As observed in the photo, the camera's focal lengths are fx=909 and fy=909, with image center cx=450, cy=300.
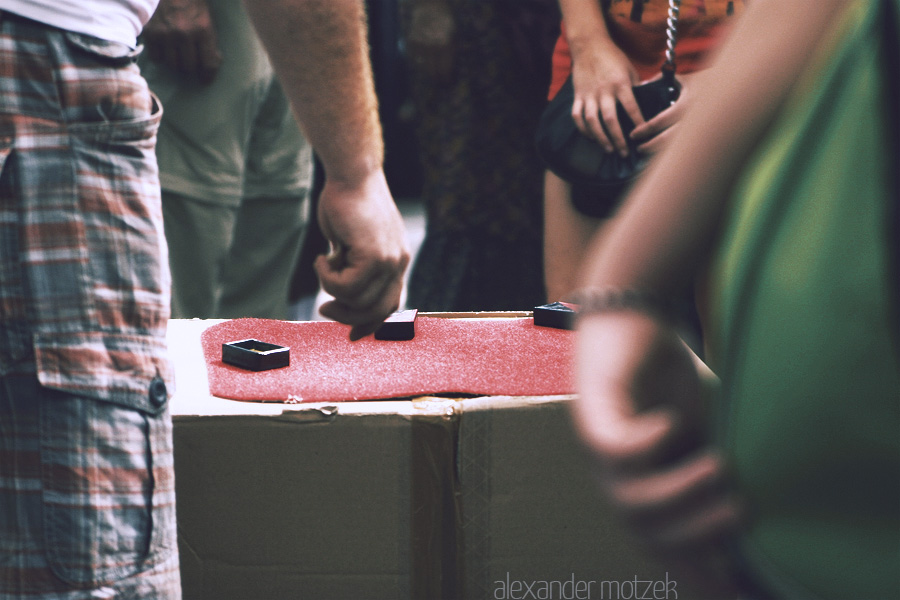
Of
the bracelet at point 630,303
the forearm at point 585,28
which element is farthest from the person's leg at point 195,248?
the bracelet at point 630,303

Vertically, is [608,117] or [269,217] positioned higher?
[608,117]

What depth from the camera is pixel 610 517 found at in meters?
1.02

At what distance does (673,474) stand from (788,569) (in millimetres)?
84

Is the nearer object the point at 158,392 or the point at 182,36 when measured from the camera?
the point at 158,392

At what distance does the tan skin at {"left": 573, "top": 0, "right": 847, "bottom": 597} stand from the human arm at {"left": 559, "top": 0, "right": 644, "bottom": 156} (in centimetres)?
89

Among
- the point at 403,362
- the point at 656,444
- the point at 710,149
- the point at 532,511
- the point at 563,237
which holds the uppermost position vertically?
the point at 710,149

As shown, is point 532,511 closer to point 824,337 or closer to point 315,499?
point 315,499

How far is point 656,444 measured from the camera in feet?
1.19

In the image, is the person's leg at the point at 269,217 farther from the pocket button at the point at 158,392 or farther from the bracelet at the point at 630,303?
the bracelet at the point at 630,303

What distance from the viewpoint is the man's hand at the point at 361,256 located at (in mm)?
927

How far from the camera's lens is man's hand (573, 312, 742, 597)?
1.20 ft

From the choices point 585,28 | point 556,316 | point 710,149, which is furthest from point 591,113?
point 710,149

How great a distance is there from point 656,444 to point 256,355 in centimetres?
83

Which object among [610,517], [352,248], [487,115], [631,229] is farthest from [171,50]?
[631,229]
